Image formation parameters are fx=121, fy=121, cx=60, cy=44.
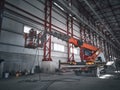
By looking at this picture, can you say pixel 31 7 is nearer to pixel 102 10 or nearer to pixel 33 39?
pixel 33 39

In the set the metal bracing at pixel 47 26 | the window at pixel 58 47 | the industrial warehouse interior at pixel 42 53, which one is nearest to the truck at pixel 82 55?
the industrial warehouse interior at pixel 42 53

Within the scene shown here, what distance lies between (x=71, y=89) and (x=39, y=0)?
1004 centimetres

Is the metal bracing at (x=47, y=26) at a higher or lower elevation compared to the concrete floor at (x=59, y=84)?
higher

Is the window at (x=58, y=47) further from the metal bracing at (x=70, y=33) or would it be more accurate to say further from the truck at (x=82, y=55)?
the truck at (x=82, y=55)

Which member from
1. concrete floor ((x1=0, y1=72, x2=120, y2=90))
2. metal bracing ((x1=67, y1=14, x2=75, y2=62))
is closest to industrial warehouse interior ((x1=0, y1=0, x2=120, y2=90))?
concrete floor ((x1=0, y1=72, x2=120, y2=90))

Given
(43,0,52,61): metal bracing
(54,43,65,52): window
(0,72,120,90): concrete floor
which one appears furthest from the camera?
(54,43,65,52): window

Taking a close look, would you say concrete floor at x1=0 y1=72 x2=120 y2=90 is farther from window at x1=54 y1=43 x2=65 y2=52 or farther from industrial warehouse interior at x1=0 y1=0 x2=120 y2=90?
window at x1=54 y1=43 x2=65 y2=52

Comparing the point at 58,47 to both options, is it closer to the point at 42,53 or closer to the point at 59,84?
the point at 42,53

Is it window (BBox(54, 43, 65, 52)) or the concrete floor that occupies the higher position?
window (BBox(54, 43, 65, 52))

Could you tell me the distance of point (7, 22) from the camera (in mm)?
8461

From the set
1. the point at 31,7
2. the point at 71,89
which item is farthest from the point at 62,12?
the point at 71,89

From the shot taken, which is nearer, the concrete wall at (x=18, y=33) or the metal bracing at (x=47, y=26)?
the concrete wall at (x=18, y=33)

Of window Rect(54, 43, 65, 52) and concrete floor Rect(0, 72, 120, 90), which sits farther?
window Rect(54, 43, 65, 52)

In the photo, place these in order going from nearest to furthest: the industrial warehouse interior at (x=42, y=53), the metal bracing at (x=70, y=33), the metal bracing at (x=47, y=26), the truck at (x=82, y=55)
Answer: the industrial warehouse interior at (x=42, y=53)
the truck at (x=82, y=55)
the metal bracing at (x=47, y=26)
the metal bracing at (x=70, y=33)
